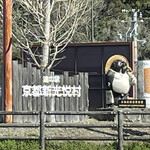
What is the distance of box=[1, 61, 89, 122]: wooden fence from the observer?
534 inches

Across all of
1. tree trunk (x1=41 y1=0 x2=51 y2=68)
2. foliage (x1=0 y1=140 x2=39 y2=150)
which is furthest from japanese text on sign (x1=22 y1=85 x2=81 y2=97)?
foliage (x1=0 y1=140 x2=39 y2=150)

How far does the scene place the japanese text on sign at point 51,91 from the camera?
1365 centimetres

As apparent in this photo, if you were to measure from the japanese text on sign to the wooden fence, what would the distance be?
9 centimetres

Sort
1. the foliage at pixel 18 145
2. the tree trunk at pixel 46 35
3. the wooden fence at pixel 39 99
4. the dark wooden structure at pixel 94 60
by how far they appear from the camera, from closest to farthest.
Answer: the foliage at pixel 18 145, the wooden fence at pixel 39 99, the tree trunk at pixel 46 35, the dark wooden structure at pixel 94 60

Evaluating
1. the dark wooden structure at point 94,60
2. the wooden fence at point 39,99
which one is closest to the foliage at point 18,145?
the wooden fence at point 39,99

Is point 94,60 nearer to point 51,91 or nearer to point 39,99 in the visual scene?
point 51,91

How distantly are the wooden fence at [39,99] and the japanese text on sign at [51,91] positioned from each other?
0.09 m

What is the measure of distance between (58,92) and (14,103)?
1.49 m

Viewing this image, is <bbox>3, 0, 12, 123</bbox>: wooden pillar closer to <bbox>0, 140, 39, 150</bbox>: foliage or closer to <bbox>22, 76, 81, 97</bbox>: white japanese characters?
<bbox>22, 76, 81, 97</bbox>: white japanese characters

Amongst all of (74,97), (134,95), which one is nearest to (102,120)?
(74,97)

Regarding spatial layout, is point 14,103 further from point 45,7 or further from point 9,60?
point 45,7

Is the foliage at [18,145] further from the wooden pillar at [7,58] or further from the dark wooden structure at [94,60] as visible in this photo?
the dark wooden structure at [94,60]

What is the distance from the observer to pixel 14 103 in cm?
1348

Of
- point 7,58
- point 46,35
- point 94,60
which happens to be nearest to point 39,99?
point 7,58
